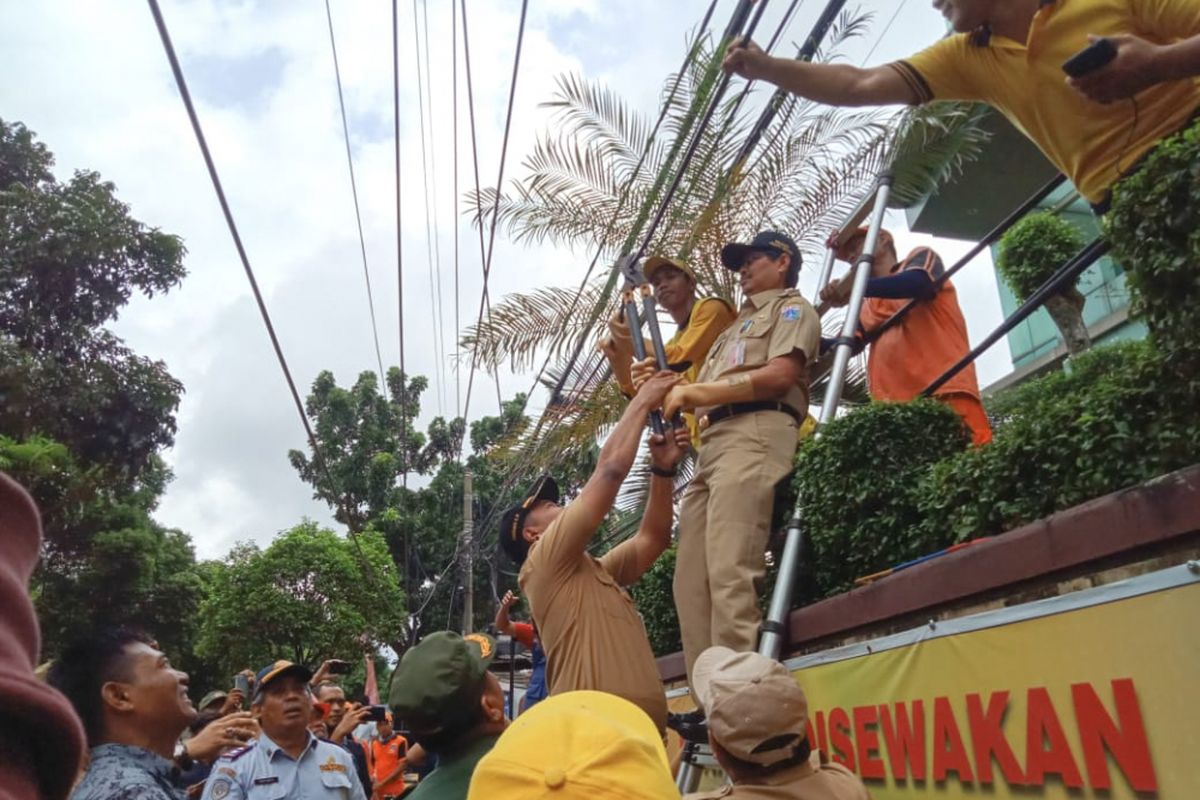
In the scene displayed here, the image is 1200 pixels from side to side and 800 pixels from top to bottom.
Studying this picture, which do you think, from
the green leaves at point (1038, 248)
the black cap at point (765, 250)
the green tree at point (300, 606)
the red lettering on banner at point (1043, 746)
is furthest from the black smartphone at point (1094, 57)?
the green tree at point (300, 606)

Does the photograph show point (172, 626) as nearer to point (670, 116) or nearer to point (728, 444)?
point (670, 116)

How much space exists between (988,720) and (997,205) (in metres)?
12.3

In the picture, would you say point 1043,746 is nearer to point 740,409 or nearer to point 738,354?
point 740,409

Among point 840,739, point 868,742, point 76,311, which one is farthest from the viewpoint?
point 76,311

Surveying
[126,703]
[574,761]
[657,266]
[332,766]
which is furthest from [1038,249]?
[574,761]

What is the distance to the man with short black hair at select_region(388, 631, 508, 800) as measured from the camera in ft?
7.79

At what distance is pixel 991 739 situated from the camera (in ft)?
9.03

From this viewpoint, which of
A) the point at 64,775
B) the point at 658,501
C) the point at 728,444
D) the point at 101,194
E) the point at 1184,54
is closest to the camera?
the point at 64,775

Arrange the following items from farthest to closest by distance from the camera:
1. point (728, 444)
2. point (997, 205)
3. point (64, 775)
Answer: point (997, 205) < point (728, 444) < point (64, 775)

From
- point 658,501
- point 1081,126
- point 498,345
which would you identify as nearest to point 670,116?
point 498,345

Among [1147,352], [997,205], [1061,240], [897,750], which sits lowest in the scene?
[897,750]

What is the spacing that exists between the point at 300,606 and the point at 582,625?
2289 centimetres

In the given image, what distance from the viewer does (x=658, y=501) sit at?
376 cm

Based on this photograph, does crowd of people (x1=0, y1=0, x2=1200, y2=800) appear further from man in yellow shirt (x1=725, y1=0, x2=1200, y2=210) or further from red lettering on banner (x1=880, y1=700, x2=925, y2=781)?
red lettering on banner (x1=880, y1=700, x2=925, y2=781)
